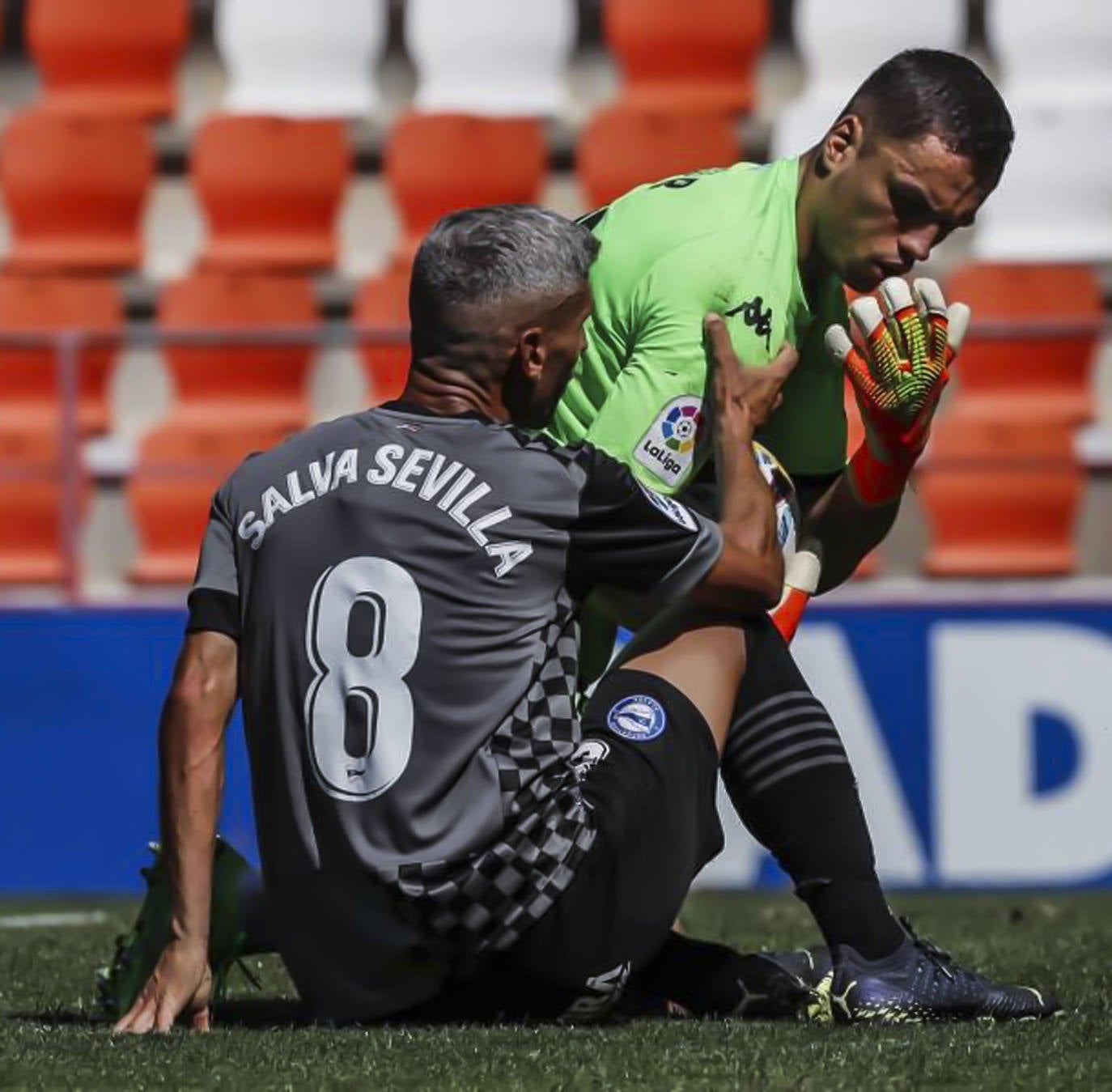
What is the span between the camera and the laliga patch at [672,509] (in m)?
3.08

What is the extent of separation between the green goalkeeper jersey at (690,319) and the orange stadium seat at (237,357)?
147 inches

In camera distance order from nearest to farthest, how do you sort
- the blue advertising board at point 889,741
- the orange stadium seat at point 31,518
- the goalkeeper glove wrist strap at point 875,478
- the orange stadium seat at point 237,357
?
the goalkeeper glove wrist strap at point 875,478 < the blue advertising board at point 889,741 < the orange stadium seat at point 31,518 < the orange stadium seat at point 237,357

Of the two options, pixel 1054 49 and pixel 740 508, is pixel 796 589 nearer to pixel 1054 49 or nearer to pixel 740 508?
pixel 740 508

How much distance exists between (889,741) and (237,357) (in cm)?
244

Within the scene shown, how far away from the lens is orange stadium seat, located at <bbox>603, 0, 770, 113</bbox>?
823 cm

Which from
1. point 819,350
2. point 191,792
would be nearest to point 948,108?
point 819,350

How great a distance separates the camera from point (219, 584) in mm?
3086

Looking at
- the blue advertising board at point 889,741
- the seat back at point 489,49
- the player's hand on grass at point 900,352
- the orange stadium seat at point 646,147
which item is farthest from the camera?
the seat back at point 489,49

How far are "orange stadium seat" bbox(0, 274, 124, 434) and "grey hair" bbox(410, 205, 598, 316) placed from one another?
4.15m

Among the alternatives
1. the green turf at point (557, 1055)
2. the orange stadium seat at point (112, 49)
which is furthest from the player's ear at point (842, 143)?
the orange stadium seat at point (112, 49)

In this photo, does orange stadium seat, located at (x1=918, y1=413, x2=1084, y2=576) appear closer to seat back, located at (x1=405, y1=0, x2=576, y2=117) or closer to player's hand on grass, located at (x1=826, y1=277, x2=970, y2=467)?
seat back, located at (x1=405, y1=0, x2=576, y2=117)

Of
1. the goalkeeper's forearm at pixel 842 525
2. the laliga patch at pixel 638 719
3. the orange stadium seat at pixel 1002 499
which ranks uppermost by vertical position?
the goalkeeper's forearm at pixel 842 525

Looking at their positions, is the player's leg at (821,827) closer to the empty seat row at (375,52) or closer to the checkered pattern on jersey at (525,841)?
the checkered pattern on jersey at (525,841)

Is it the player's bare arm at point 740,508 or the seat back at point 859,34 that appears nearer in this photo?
the player's bare arm at point 740,508
